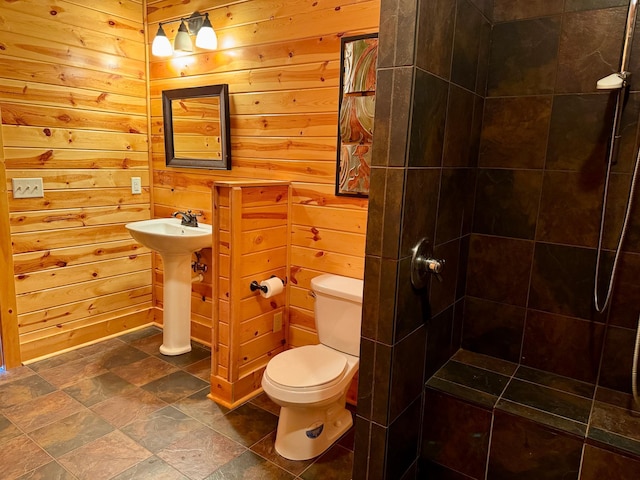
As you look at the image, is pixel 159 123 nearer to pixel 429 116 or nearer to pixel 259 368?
pixel 259 368

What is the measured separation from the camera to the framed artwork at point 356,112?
2084 mm

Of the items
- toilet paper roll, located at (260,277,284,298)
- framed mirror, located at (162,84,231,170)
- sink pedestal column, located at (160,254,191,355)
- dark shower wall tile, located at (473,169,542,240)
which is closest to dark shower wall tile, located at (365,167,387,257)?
dark shower wall tile, located at (473,169,542,240)

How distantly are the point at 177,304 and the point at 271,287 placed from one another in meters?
0.84

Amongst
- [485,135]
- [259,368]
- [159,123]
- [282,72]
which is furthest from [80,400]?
[485,135]

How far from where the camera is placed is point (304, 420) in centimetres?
199

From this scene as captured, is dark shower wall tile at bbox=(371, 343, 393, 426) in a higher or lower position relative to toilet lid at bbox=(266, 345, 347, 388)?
higher

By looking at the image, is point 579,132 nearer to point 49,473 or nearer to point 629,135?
point 629,135

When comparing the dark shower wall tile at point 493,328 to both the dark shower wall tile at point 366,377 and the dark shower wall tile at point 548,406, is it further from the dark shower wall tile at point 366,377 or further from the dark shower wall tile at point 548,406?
the dark shower wall tile at point 366,377

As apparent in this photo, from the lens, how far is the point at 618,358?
1.66 meters

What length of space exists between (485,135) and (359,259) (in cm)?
87

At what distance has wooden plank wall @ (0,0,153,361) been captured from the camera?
8.41ft

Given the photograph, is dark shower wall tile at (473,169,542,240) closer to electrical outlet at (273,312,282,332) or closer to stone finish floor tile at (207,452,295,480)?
electrical outlet at (273,312,282,332)

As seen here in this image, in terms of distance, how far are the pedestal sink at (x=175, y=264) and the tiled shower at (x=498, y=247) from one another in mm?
1526

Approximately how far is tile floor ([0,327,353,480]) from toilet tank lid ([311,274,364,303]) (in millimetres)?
740
